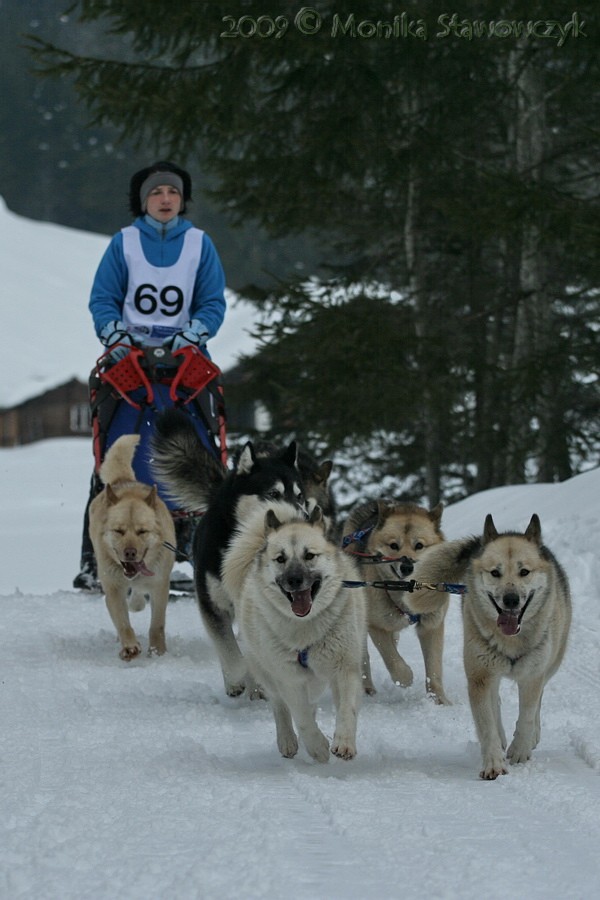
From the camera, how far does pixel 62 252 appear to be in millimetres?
59844

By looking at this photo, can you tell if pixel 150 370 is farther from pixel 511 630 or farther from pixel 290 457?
pixel 511 630

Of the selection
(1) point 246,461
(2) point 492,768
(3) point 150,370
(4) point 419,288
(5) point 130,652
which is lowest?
(2) point 492,768

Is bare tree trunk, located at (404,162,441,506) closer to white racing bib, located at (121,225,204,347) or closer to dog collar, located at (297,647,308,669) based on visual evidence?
white racing bib, located at (121,225,204,347)

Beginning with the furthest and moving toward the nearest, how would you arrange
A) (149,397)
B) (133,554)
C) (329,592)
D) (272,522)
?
(149,397) → (133,554) → (272,522) → (329,592)

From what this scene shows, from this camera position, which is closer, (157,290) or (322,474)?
(322,474)

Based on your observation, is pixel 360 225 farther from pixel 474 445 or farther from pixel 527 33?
pixel 527 33

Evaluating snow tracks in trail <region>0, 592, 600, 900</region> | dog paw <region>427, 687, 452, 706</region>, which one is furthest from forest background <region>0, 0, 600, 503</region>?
snow tracks in trail <region>0, 592, 600, 900</region>

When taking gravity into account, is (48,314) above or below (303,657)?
above

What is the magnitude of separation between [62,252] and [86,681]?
182 feet

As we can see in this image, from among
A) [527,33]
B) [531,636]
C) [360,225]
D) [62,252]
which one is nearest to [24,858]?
[531,636]

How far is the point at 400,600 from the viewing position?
19.0 ft

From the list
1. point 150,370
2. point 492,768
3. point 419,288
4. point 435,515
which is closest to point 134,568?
point 150,370

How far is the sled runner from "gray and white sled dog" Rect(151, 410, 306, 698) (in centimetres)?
134

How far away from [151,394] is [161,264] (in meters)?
0.79
